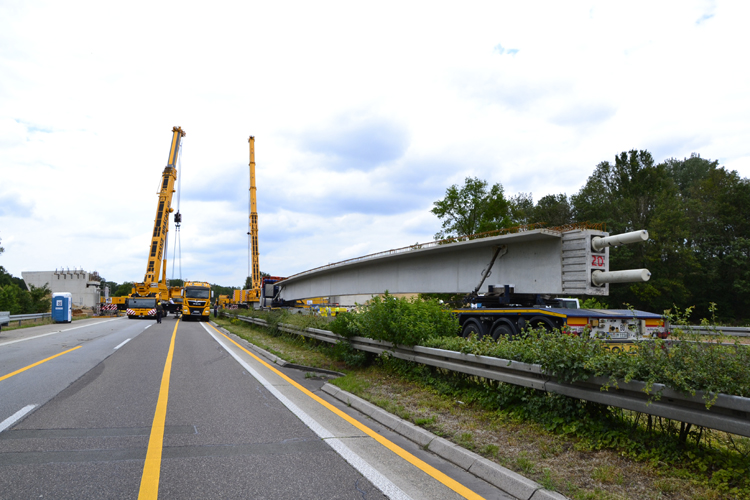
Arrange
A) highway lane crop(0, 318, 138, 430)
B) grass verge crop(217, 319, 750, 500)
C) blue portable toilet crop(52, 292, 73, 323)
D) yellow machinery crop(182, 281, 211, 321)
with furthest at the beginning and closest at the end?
1. yellow machinery crop(182, 281, 211, 321)
2. blue portable toilet crop(52, 292, 73, 323)
3. highway lane crop(0, 318, 138, 430)
4. grass verge crop(217, 319, 750, 500)

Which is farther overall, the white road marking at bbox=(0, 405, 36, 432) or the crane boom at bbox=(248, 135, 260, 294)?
the crane boom at bbox=(248, 135, 260, 294)

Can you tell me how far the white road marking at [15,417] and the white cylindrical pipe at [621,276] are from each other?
13.4 m

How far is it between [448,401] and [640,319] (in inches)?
257

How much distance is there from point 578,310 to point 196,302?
1374 inches

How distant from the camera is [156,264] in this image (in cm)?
4056

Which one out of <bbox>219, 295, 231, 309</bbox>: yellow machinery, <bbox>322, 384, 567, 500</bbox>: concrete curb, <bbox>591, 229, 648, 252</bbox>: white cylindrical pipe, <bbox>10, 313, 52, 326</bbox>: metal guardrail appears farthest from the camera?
<bbox>219, 295, 231, 309</bbox>: yellow machinery

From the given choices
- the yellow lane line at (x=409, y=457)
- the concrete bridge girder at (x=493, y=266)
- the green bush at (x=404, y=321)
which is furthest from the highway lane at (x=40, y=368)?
the concrete bridge girder at (x=493, y=266)

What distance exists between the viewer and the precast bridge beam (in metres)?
15.5

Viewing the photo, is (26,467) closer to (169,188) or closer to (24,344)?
(24,344)

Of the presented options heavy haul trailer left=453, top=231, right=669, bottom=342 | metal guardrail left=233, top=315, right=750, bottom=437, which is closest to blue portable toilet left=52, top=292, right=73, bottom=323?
heavy haul trailer left=453, top=231, right=669, bottom=342

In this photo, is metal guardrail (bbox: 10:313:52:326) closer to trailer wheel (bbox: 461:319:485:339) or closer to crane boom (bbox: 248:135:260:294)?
crane boom (bbox: 248:135:260:294)

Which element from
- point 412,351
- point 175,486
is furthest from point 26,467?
point 412,351

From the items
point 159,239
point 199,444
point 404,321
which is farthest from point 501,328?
point 159,239

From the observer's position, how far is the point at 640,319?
34.9 feet
